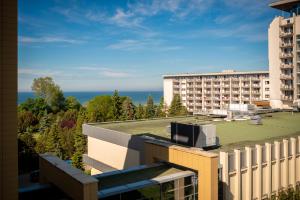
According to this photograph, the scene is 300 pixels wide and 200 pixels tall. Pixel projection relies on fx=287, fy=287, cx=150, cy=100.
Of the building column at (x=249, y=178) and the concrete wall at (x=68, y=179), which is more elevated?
the concrete wall at (x=68, y=179)

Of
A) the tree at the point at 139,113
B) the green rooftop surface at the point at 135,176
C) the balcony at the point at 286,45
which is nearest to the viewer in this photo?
the green rooftop surface at the point at 135,176

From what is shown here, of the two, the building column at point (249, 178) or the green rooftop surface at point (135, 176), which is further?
the building column at point (249, 178)

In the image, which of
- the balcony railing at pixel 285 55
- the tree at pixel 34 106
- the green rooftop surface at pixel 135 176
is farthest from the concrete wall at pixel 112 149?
the tree at pixel 34 106

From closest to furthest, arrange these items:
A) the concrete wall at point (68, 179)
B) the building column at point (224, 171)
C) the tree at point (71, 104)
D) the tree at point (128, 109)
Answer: the concrete wall at point (68, 179) < the building column at point (224, 171) < the tree at point (128, 109) < the tree at point (71, 104)

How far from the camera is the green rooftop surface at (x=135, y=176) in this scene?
1432 cm

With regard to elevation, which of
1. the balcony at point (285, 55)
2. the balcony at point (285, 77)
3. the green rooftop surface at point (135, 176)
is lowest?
the green rooftop surface at point (135, 176)

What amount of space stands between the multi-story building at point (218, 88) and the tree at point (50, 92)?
4277 cm

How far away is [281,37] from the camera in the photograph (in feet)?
209

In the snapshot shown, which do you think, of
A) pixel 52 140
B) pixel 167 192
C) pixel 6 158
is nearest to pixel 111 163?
pixel 167 192


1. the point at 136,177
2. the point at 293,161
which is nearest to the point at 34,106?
the point at 136,177

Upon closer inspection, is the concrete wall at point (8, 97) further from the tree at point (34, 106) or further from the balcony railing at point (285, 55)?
the tree at point (34, 106)

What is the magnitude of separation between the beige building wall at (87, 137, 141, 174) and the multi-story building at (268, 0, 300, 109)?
46.9 m

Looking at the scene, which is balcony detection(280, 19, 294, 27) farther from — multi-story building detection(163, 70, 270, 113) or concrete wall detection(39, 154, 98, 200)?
concrete wall detection(39, 154, 98, 200)

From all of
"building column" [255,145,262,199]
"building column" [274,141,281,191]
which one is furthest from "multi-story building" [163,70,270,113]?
"building column" [255,145,262,199]
